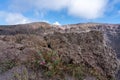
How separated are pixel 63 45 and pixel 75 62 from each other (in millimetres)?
621

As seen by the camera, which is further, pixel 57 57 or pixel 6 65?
pixel 57 57

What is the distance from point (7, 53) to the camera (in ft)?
17.4

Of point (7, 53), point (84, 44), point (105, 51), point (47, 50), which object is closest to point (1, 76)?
point (7, 53)

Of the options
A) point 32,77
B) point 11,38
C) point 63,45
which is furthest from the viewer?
point 11,38

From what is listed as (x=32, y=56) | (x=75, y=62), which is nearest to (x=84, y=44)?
(x=75, y=62)

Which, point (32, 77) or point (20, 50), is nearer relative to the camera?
point (32, 77)

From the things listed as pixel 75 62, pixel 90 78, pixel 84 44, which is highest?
pixel 84 44

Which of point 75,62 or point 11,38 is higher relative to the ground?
point 11,38

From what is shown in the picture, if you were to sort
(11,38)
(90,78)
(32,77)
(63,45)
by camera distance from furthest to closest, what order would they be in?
1. (11,38)
2. (63,45)
3. (90,78)
4. (32,77)

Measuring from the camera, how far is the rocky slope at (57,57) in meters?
4.87

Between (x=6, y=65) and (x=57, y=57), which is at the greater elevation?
(x=57, y=57)

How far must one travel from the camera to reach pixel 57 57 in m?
5.15

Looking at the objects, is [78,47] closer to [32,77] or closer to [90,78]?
[90,78]

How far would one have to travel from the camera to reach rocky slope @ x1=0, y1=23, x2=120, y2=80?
16.0ft
